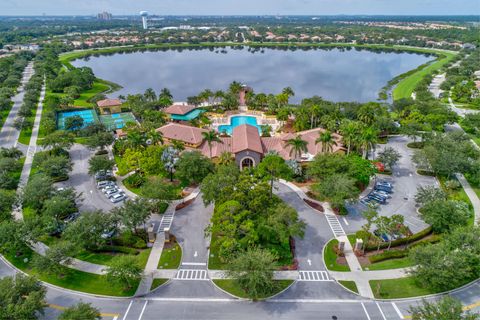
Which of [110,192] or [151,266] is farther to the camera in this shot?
[110,192]

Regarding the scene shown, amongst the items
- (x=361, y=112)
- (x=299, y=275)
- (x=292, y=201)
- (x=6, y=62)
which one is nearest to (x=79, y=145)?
(x=292, y=201)

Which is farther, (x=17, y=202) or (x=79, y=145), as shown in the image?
(x=79, y=145)

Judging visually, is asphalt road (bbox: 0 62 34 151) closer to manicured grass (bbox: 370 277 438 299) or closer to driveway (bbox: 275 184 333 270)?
driveway (bbox: 275 184 333 270)

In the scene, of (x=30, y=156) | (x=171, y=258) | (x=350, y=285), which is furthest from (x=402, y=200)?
(x=30, y=156)

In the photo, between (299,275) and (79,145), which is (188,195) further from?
(79,145)

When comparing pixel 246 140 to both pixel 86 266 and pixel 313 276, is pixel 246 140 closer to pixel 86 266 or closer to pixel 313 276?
pixel 313 276

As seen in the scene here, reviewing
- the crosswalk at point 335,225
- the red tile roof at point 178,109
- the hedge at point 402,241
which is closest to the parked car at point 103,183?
the red tile roof at point 178,109

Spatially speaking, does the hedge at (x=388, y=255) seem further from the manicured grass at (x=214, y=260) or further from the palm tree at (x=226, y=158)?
the palm tree at (x=226, y=158)
